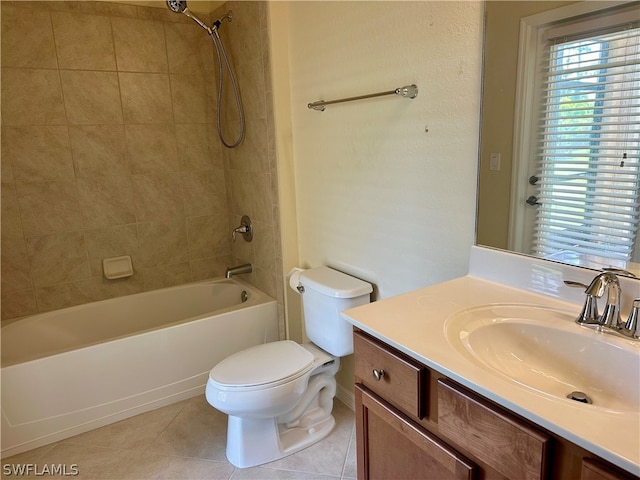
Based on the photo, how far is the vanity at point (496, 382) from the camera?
2.38ft

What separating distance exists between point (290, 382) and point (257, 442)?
36cm

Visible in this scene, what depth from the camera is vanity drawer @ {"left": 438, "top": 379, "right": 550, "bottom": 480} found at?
2.49ft

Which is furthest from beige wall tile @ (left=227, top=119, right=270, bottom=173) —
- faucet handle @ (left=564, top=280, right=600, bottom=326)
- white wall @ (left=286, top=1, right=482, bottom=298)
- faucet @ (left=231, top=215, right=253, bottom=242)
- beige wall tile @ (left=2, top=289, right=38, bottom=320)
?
faucet handle @ (left=564, top=280, right=600, bottom=326)

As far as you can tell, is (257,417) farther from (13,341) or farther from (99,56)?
(99,56)

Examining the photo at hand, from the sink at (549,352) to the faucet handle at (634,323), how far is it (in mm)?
33

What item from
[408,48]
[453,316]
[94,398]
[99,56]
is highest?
[99,56]

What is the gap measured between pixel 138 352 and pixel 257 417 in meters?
0.83

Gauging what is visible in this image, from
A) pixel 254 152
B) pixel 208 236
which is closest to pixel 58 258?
pixel 208 236

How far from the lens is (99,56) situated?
251 cm

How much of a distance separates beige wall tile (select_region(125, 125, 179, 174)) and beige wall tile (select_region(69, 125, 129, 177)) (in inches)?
1.9

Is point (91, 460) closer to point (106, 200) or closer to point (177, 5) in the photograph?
point (106, 200)

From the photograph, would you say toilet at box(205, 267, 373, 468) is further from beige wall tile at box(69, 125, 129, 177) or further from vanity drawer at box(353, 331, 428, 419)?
beige wall tile at box(69, 125, 129, 177)

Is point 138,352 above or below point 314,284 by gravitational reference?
below

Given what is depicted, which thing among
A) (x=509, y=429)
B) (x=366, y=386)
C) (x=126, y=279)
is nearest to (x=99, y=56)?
(x=126, y=279)
